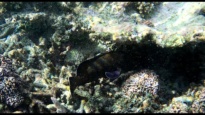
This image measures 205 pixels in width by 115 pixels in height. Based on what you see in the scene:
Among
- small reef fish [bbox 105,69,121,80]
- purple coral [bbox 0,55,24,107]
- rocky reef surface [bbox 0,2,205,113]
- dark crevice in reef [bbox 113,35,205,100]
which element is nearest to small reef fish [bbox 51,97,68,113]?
rocky reef surface [bbox 0,2,205,113]

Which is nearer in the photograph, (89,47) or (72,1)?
(89,47)

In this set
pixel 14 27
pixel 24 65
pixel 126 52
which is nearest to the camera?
pixel 126 52

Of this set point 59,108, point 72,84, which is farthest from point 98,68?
point 59,108

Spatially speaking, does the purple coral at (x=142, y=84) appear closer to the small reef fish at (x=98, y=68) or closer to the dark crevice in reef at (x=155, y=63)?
the dark crevice in reef at (x=155, y=63)

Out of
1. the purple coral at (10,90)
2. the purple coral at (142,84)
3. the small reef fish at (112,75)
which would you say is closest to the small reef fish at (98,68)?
the small reef fish at (112,75)

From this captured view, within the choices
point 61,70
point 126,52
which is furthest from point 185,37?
point 61,70

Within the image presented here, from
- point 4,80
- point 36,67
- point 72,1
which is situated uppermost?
point 72,1

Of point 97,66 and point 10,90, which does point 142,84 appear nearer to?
point 97,66

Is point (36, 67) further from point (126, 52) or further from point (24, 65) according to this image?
point (126, 52)
